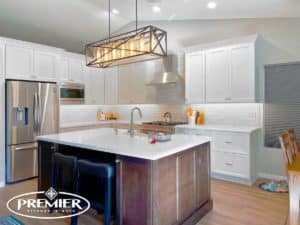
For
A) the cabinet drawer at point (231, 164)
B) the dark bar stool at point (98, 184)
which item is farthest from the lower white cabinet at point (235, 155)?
the dark bar stool at point (98, 184)

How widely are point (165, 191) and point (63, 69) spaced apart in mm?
3838

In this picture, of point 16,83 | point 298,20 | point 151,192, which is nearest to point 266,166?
point 298,20

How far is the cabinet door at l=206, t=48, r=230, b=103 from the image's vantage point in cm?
417

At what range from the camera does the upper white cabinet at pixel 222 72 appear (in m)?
3.90

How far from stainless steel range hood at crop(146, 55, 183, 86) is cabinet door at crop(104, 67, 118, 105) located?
141cm

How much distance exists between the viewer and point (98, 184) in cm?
276

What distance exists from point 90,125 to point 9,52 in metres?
2.37

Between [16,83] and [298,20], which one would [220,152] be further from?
[16,83]

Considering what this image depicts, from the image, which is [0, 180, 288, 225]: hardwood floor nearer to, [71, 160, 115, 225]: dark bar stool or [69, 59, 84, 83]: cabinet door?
[71, 160, 115, 225]: dark bar stool

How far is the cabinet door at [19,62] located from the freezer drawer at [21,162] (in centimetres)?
128

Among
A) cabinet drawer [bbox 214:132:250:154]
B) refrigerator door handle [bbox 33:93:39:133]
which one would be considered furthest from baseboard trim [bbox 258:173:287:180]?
refrigerator door handle [bbox 33:93:39:133]

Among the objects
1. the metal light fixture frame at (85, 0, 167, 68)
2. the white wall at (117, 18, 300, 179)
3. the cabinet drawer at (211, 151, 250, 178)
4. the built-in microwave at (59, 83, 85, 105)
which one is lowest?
the cabinet drawer at (211, 151, 250, 178)

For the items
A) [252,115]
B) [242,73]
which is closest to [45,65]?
[242,73]

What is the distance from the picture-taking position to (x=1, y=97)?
3.78 meters
